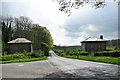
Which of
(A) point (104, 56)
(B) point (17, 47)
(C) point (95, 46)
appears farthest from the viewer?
(C) point (95, 46)

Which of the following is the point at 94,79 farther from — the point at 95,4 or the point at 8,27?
the point at 8,27

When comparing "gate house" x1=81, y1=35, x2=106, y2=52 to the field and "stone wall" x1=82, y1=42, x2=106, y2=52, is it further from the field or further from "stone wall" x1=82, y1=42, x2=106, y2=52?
the field

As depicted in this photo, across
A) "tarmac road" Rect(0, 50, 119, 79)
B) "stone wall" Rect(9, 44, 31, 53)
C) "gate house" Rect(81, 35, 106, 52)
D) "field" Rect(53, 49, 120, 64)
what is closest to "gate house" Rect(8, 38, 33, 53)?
"stone wall" Rect(9, 44, 31, 53)

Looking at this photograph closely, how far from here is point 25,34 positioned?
45219 mm

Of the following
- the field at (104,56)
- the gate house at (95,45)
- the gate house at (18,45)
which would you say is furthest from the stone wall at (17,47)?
the gate house at (95,45)

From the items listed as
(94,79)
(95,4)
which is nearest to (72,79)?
(94,79)

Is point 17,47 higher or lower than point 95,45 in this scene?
lower

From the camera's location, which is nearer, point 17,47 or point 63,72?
point 63,72

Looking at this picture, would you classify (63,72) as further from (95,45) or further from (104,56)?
(95,45)

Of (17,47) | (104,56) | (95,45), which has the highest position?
(95,45)

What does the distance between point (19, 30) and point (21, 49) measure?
35.9 ft

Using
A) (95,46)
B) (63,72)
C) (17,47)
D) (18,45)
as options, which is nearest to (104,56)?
(95,46)

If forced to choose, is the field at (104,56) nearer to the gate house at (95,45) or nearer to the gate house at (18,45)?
the gate house at (95,45)

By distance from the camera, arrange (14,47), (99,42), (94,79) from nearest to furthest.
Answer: (94,79)
(14,47)
(99,42)
